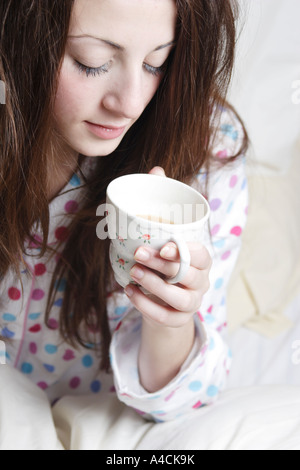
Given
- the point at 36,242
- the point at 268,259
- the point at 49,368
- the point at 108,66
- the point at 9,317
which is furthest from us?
the point at 268,259

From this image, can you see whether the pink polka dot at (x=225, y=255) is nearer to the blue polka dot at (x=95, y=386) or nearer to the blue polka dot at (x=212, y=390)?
the blue polka dot at (x=212, y=390)

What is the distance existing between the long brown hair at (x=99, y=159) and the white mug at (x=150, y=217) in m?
0.17

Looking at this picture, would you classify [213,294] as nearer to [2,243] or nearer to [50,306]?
[50,306]

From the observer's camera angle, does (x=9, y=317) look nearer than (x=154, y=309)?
No

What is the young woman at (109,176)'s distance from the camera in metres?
0.77

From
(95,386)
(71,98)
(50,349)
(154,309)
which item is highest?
(71,98)

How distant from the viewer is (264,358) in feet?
4.52

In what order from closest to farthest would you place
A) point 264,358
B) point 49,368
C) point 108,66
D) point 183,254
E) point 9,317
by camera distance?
point 183,254, point 108,66, point 9,317, point 49,368, point 264,358

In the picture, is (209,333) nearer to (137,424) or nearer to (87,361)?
(137,424)

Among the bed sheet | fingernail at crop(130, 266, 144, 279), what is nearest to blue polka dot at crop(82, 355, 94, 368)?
the bed sheet

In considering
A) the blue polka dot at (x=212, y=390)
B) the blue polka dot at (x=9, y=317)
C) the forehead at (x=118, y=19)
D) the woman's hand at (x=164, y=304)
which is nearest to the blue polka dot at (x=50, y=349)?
the blue polka dot at (x=9, y=317)

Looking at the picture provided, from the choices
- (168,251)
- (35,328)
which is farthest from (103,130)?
(35,328)

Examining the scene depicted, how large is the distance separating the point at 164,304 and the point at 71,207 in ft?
1.01

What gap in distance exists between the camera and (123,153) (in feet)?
3.44
